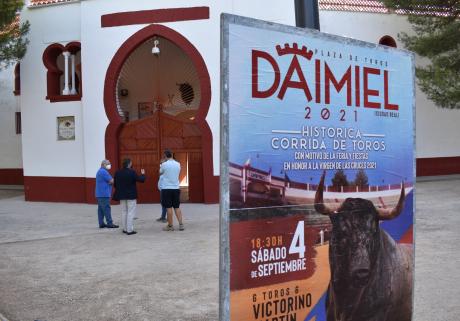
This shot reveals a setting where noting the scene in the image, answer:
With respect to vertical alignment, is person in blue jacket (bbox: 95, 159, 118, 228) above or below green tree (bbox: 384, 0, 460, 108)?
below

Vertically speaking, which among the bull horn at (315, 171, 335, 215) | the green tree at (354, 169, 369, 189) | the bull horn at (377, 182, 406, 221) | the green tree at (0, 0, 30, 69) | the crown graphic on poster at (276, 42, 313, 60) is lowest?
the bull horn at (377, 182, 406, 221)

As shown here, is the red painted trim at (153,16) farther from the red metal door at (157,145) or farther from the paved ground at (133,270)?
the paved ground at (133,270)

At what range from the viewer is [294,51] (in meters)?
2.69

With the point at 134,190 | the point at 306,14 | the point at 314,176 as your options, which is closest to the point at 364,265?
the point at 314,176

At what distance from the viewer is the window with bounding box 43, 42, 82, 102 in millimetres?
17031

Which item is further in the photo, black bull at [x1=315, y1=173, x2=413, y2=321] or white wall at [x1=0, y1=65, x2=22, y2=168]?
white wall at [x1=0, y1=65, x2=22, y2=168]

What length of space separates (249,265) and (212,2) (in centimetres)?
1387

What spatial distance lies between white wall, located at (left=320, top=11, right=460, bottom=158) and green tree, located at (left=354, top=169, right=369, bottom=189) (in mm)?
15981

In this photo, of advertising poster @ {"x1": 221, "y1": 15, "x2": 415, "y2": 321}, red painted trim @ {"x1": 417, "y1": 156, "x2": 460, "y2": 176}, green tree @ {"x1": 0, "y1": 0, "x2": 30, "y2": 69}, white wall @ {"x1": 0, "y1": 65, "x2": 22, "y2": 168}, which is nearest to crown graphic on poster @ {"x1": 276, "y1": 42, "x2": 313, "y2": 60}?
advertising poster @ {"x1": 221, "y1": 15, "x2": 415, "y2": 321}

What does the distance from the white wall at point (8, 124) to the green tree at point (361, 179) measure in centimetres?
2071

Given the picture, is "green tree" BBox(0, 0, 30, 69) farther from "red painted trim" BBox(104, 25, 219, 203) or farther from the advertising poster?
the advertising poster

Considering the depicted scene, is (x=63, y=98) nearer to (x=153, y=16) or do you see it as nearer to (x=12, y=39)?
(x=12, y=39)

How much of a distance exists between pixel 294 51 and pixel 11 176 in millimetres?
21353

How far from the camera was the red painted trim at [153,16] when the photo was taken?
50.7ft
